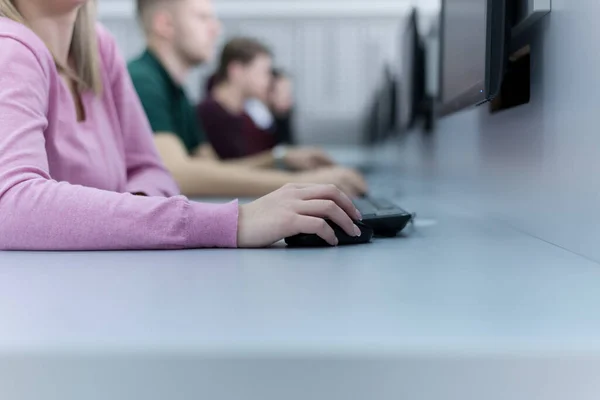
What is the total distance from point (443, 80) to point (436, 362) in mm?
1024

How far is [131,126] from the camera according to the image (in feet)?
4.00

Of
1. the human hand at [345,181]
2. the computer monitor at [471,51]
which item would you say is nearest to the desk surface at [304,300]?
the computer monitor at [471,51]

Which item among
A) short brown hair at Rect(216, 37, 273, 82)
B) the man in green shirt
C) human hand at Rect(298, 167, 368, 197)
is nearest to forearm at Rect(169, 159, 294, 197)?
the man in green shirt

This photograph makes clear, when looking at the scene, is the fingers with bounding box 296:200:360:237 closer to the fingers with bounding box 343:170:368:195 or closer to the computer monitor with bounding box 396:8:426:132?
the fingers with bounding box 343:170:368:195

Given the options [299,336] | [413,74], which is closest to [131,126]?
[413,74]

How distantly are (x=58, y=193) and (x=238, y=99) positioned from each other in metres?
3.12

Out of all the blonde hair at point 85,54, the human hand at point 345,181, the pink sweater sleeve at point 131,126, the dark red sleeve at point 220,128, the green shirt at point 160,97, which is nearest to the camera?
the blonde hair at point 85,54

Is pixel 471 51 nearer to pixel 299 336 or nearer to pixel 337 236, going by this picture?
pixel 337 236

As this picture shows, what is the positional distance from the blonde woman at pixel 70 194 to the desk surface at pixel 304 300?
0.03m

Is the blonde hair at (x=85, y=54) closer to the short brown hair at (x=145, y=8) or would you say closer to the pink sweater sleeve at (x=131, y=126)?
the pink sweater sleeve at (x=131, y=126)

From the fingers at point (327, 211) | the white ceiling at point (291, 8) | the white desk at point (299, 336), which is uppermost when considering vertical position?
the white ceiling at point (291, 8)

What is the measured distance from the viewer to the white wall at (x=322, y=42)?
12.2 ft

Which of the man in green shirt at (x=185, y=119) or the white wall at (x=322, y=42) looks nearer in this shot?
the man in green shirt at (x=185, y=119)

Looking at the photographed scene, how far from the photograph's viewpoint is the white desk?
1.12 feet
